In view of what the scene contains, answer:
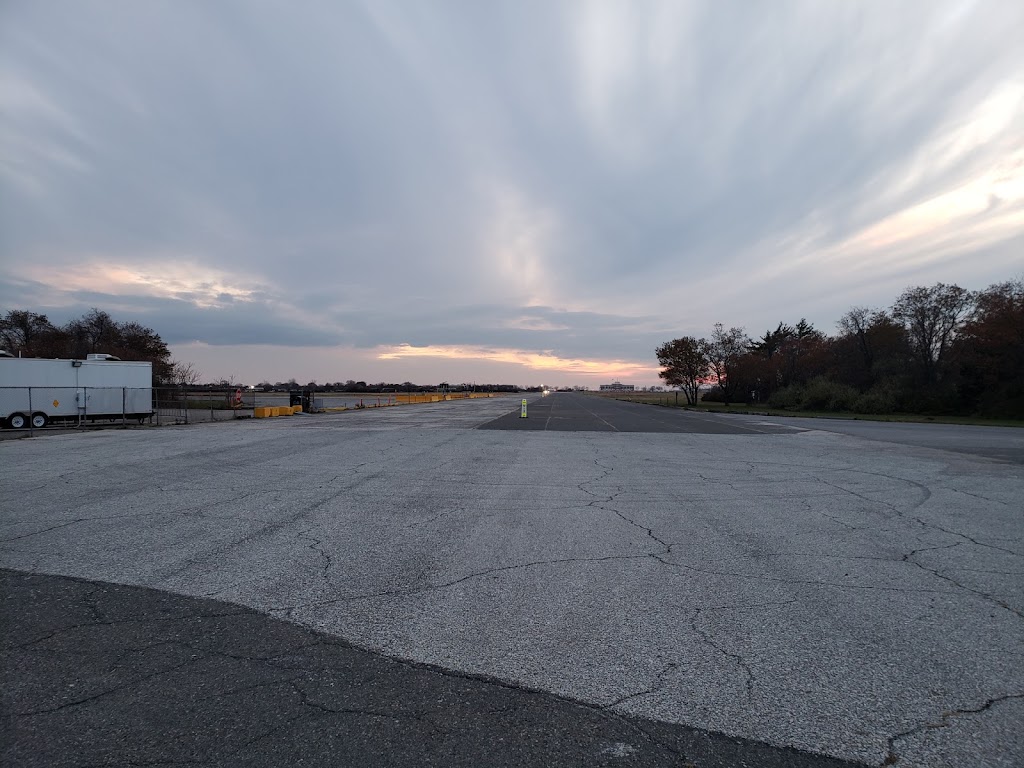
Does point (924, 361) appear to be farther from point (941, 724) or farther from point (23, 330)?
point (23, 330)

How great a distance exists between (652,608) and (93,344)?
242ft

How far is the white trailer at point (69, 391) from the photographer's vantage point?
891 inches

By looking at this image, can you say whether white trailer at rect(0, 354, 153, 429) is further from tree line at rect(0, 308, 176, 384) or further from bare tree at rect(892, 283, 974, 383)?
bare tree at rect(892, 283, 974, 383)

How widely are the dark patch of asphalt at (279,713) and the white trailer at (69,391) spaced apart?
24.0m

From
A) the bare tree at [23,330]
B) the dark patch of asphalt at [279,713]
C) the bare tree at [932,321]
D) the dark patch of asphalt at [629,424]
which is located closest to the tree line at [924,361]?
the bare tree at [932,321]

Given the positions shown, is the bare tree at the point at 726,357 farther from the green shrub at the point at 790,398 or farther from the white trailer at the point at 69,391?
the white trailer at the point at 69,391

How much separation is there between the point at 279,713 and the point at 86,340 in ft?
246

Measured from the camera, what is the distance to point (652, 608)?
454 cm

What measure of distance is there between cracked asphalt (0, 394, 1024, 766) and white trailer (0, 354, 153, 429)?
17384 millimetres

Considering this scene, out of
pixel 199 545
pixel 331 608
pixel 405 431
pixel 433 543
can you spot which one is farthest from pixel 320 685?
pixel 405 431

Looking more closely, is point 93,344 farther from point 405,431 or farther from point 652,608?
point 652,608

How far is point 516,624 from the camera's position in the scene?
165 inches

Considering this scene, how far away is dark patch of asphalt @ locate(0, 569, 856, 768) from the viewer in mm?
2723

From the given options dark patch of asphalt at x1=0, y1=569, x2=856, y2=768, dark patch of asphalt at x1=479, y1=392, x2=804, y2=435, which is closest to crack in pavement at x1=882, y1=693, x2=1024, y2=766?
dark patch of asphalt at x1=0, y1=569, x2=856, y2=768
